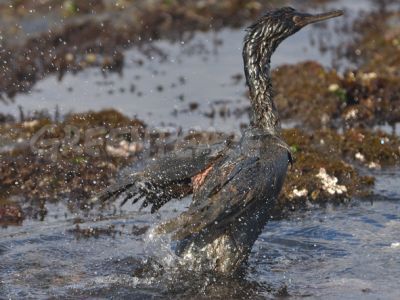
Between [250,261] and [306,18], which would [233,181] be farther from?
[306,18]

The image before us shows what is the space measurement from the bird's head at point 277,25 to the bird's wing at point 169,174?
1.05 m

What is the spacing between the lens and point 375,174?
10867 mm

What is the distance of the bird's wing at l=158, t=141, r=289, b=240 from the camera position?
7141mm

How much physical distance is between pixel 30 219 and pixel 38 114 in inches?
126

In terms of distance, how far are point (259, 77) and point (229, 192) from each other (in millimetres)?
1346

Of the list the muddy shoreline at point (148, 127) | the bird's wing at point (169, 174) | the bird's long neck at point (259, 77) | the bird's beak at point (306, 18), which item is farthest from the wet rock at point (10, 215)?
the bird's beak at point (306, 18)

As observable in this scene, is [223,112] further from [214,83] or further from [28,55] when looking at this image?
[28,55]

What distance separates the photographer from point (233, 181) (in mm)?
7320

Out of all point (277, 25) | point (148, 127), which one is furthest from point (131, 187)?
point (148, 127)

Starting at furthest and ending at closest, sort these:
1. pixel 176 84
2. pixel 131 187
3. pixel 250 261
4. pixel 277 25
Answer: pixel 176 84, pixel 250 261, pixel 277 25, pixel 131 187

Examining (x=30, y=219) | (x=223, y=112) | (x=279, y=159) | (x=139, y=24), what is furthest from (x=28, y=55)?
(x=279, y=159)

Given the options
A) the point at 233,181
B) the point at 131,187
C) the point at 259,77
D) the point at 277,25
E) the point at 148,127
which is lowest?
the point at 131,187

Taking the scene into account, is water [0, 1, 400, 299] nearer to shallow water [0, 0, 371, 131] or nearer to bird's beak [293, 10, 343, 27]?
shallow water [0, 0, 371, 131]

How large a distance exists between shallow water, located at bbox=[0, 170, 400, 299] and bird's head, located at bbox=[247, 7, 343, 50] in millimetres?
1933
